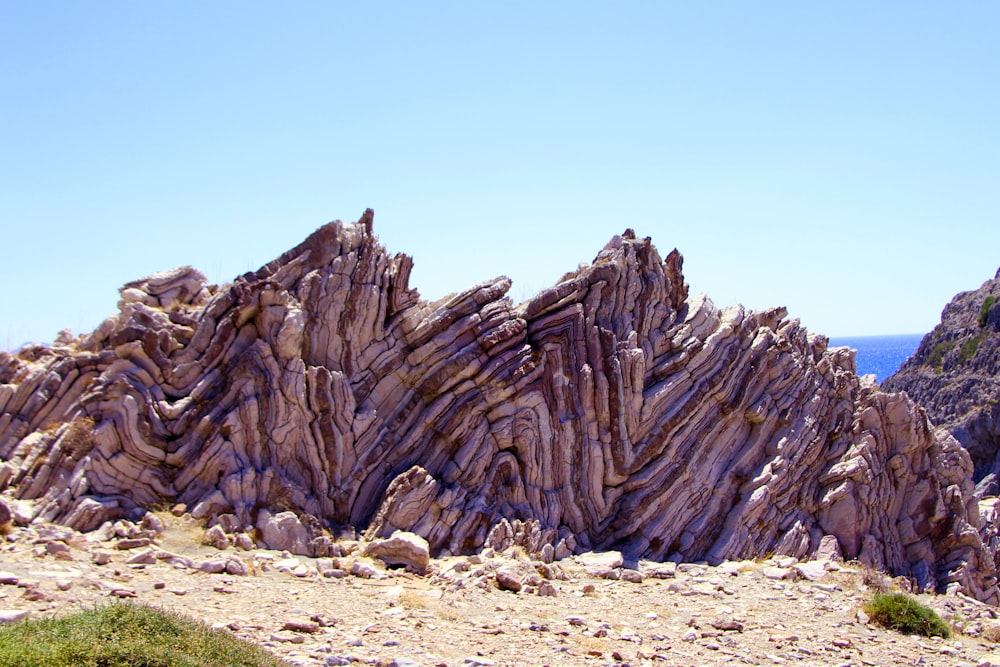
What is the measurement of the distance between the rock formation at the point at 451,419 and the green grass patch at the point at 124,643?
7503 millimetres

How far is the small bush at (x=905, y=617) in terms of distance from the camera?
17.7 metres

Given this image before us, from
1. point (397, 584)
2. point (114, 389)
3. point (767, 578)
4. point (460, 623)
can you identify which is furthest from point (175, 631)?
point (767, 578)

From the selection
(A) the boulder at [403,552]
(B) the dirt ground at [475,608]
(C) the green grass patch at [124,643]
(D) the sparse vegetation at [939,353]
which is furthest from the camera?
(D) the sparse vegetation at [939,353]

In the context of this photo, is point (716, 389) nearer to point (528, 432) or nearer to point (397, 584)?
point (528, 432)

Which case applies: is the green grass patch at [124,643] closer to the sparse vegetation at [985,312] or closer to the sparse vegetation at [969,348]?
the sparse vegetation at [969,348]

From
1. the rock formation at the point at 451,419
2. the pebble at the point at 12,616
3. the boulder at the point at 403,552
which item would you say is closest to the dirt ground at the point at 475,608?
the pebble at the point at 12,616

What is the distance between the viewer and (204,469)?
68.9 feet

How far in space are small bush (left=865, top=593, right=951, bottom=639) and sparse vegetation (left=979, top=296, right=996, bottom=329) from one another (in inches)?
2867

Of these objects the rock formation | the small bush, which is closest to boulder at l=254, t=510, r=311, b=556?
the rock formation

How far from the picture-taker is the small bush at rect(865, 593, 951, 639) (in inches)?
696

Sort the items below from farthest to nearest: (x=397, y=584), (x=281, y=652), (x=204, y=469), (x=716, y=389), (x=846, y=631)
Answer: (x=716, y=389) → (x=204, y=469) → (x=397, y=584) → (x=846, y=631) → (x=281, y=652)

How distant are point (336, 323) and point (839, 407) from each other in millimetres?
16067

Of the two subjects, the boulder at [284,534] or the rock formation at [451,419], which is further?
the rock formation at [451,419]

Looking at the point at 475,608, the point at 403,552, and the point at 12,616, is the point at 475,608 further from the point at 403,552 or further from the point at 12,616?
the point at 12,616
